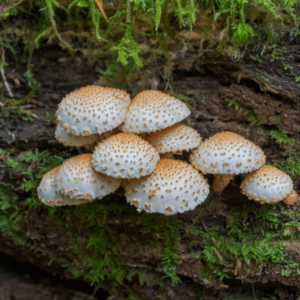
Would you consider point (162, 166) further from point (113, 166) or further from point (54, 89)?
point (54, 89)

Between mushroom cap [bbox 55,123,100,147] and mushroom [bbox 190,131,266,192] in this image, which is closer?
mushroom [bbox 190,131,266,192]

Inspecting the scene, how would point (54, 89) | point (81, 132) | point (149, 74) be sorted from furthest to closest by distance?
point (54, 89) → point (149, 74) → point (81, 132)

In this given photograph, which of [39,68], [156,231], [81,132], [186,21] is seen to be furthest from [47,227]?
[186,21]

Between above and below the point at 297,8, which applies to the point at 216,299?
below

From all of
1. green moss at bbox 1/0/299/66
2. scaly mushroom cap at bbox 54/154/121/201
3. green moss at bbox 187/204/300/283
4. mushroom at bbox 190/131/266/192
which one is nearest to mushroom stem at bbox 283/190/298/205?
green moss at bbox 187/204/300/283

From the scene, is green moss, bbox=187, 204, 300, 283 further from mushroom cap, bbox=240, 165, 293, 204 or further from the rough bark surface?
mushroom cap, bbox=240, 165, 293, 204

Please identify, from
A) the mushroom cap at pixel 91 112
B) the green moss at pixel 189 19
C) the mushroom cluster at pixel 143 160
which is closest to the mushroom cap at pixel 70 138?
the mushroom cluster at pixel 143 160
